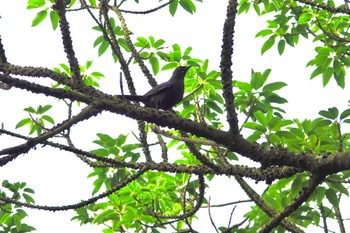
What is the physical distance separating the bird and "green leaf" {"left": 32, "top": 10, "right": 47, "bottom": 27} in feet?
5.48

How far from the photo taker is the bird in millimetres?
6592

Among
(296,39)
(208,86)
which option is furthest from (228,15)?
(296,39)

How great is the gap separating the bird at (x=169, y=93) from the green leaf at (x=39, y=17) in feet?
5.48

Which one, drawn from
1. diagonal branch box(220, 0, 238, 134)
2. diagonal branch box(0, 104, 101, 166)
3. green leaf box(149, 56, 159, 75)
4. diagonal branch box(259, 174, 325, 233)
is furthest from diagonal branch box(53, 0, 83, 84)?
green leaf box(149, 56, 159, 75)

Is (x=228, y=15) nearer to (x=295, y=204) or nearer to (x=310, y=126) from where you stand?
(x=295, y=204)

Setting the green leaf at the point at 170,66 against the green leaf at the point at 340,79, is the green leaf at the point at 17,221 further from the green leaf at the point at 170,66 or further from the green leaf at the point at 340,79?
the green leaf at the point at 340,79

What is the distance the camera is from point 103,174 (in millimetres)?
6215

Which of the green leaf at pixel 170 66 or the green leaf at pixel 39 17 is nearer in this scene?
the green leaf at pixel 39 17

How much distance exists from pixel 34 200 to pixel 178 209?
2175 millimetres

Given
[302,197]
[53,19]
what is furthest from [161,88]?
[302,197]

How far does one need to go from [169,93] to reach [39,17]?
6.51 ft

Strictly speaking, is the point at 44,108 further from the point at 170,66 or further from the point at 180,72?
the point at 180,72

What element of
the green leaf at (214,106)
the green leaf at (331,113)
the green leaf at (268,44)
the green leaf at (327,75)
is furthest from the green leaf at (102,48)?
the green leaf at (331,113)

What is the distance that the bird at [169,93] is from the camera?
6.59 m
